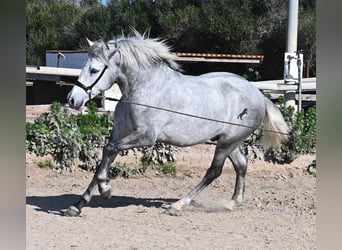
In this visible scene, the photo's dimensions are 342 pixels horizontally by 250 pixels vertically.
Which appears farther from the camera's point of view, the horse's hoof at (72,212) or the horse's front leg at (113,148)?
the horse's hoof at (72,212)

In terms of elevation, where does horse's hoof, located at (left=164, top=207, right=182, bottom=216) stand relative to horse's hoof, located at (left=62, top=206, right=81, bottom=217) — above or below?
below

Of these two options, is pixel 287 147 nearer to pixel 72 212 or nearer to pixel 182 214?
pixel 182 214

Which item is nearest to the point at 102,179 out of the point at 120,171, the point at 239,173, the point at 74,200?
the point at 74,200

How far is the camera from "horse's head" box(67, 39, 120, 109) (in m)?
5.54

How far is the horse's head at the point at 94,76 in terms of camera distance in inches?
218

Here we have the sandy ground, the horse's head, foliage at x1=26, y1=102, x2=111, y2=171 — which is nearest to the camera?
the sandy ground

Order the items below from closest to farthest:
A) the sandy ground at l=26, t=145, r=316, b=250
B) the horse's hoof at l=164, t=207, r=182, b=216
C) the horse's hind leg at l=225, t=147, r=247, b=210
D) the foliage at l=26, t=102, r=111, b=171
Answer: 1. the sandy ground at l=26, t=145, r=316, b=250
2. the horse's hoof at l=164, t=207, r=182, b=216
3. the horse's hind leg at l=225, t=147, r=247, b=210
4. the foliage at l=26, t=102, r=111, b=171

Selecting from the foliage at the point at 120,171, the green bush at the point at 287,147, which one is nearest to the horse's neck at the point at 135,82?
the foliage at the point at 120,171

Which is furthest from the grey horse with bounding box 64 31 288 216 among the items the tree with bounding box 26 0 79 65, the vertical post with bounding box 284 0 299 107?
the tree with bounding box 26 0 79 65

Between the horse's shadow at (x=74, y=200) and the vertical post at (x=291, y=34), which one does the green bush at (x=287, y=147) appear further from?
the horse's shadow at (x=74, y=200)

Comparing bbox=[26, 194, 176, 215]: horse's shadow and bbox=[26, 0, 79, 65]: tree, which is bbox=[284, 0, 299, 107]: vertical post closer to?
bbox=[26, 194, 176, 215]: horse's shadow

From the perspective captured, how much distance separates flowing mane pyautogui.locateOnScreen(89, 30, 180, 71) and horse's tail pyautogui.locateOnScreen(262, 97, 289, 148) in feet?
4.68
